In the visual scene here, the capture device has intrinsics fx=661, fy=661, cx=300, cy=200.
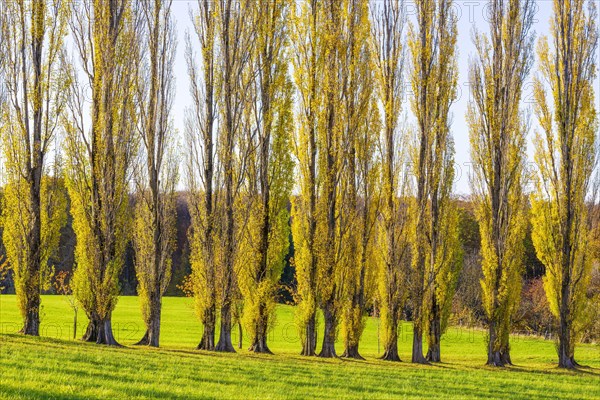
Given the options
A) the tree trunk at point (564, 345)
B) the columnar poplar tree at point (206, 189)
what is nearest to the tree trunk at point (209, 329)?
the columnar poplar tree at point (206, 189)

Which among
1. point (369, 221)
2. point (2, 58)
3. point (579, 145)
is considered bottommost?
point (369, 221)

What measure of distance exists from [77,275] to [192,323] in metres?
19.7

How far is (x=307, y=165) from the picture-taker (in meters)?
19.8

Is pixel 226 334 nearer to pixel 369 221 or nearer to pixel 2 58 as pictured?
pixel 369 221

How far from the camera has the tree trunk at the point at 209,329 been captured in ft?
62.5

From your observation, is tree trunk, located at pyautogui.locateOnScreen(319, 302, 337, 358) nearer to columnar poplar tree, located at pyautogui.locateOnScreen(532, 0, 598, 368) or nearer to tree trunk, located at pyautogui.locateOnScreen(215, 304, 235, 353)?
tree trunk, located at pyautogui.locateOnScreen(215, 304, 235, 353)

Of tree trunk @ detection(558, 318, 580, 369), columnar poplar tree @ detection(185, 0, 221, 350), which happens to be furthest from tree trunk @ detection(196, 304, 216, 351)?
tree trunk @ detection(558, 318, 580, 369)

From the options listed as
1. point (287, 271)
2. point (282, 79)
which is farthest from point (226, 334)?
point (287, 271)

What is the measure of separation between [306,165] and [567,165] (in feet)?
30.5

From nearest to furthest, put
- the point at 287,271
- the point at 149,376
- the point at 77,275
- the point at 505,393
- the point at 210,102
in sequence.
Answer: the point at 149,376 < the point at 505,393 < the point at 77,275 < the point at 210,102 < the point at 287,271

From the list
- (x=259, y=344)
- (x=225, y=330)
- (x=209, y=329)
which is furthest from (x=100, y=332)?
(x=259, y=344)

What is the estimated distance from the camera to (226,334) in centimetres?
1920

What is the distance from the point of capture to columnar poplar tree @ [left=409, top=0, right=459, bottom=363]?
21.2m

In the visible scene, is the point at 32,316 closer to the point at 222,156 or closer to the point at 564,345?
the point at 222,156
